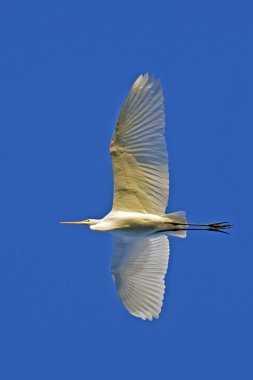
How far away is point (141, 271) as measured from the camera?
12383 millimetres

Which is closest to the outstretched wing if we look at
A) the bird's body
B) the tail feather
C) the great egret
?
the great egret

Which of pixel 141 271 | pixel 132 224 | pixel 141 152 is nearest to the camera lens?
pixel 141 152

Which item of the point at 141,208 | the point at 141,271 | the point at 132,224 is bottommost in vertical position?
the point at 141,271

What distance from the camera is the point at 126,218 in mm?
11852

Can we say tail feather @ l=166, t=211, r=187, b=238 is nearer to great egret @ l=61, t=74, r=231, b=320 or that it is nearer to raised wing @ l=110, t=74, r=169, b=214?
great egret @ l=61, t=74, r=231, b=320

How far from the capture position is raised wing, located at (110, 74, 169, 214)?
1086 cm

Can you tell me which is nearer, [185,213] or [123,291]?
[185,213]

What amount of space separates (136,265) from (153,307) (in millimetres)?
677

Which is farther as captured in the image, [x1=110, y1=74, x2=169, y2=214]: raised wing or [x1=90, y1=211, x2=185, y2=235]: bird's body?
[x1=90, y1=211, x2=185, y2=235]: bird's body

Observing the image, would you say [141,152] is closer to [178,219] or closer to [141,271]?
[178,219]

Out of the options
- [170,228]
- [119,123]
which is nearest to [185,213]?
[170,228]

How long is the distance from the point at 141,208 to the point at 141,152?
0.90 m

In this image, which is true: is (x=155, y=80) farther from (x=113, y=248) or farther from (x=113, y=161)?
(x=113, y=248)

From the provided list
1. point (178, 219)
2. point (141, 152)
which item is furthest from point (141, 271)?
point (141, 152)
